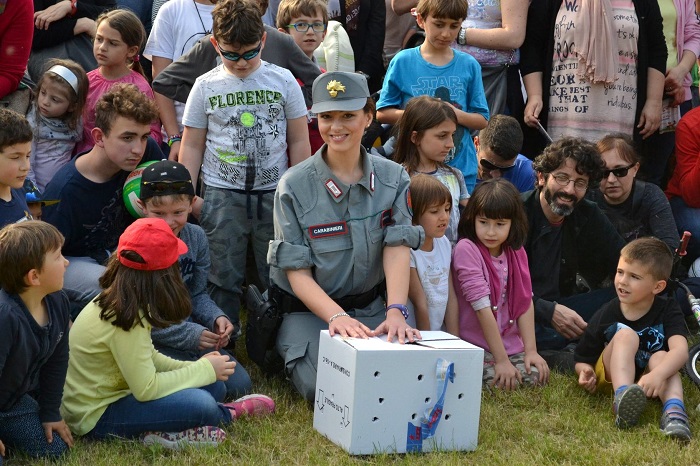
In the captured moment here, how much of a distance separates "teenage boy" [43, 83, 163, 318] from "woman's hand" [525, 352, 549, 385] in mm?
2292

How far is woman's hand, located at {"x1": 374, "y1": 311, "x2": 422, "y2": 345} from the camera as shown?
427 cm

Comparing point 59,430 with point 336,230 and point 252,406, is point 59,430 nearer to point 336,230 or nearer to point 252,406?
point 252,406

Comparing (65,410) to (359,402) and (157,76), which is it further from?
(157,76)

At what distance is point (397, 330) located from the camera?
4316 mm

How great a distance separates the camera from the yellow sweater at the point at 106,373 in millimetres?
4098

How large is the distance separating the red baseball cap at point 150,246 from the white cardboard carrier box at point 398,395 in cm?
77

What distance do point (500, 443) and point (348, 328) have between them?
2.83 ft

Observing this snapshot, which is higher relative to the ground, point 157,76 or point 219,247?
point 157,76

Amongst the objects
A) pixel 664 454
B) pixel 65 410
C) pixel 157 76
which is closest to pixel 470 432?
pixel 664 454

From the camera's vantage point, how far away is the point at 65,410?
13.9ft

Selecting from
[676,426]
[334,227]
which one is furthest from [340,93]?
[676,426]

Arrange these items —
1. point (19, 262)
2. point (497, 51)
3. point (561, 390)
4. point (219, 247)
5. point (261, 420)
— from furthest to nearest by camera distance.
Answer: point (497, 51)
point (219, 247)
point (561, 390)
point (261, 420)
point (19, 262)

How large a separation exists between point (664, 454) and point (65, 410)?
103 inches

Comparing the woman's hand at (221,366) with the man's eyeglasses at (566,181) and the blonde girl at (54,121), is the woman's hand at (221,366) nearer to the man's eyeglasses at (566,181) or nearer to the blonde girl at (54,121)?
the blonde girl at (54,121)
